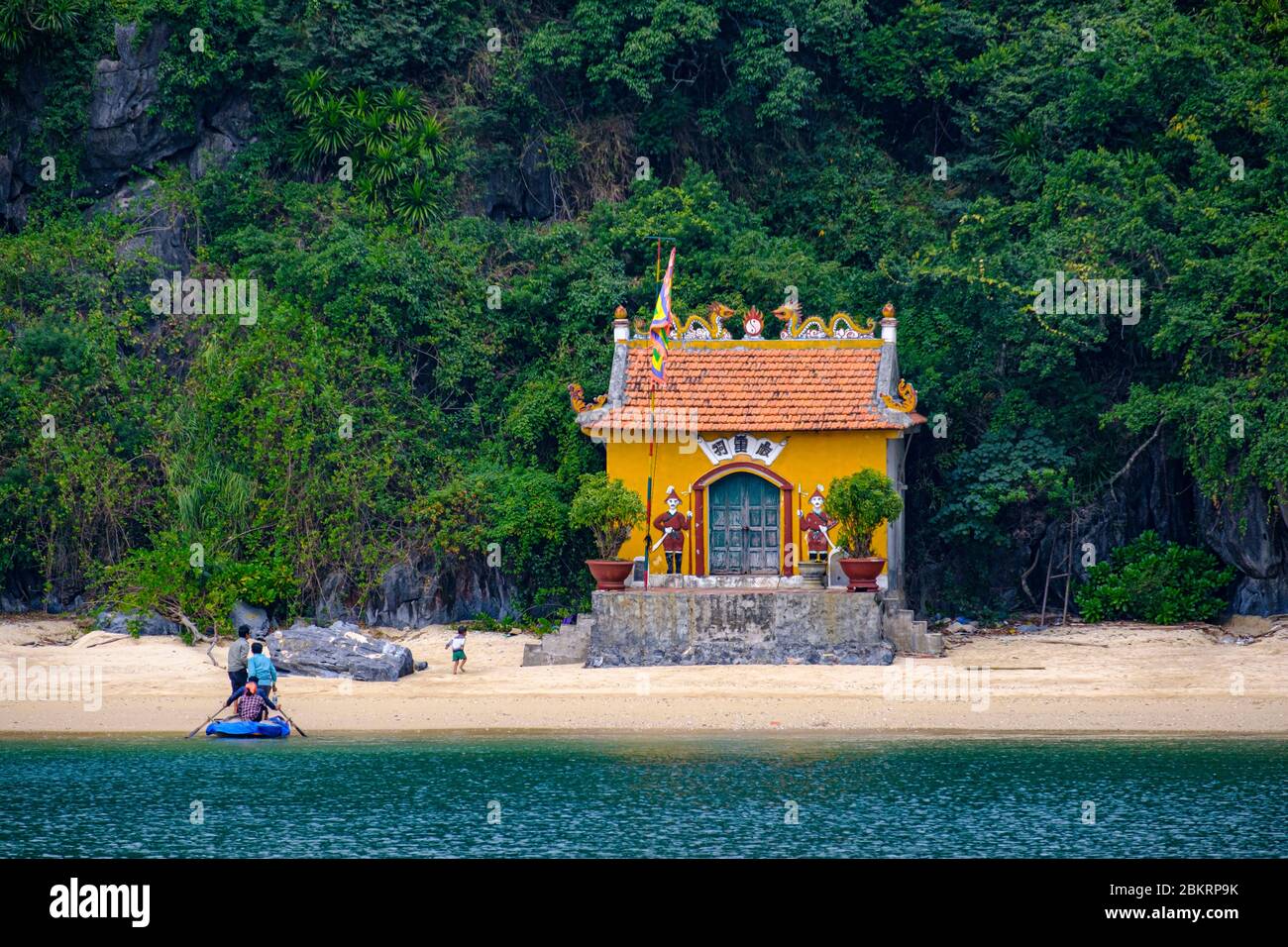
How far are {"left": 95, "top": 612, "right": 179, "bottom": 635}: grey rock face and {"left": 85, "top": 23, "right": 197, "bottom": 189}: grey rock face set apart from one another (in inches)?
394

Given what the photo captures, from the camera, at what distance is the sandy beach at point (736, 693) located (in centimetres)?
2212

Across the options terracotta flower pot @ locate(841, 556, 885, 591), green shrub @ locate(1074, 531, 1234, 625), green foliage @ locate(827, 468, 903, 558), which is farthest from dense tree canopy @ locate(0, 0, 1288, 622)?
terracotta flower pot @ locate(841, 556, 885, 591)

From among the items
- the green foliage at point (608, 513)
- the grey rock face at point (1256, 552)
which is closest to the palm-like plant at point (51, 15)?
the green foliage at point (608, 513)

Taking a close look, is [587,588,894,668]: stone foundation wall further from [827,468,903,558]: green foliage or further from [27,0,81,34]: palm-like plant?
[27,0,81,34]: palm-like plant

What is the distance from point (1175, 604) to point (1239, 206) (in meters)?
6.40

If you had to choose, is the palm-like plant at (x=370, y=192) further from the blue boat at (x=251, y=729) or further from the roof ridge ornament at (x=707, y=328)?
the blue boat at (x=251, y=729)

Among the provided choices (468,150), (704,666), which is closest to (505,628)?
(704,666)

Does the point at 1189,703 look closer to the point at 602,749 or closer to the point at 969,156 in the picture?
A: the point at 602,749

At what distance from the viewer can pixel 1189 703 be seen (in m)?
22.6

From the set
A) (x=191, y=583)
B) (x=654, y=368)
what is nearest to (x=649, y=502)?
(x=654, y=368)

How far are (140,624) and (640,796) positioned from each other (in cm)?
1115

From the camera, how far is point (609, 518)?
83.6 feet

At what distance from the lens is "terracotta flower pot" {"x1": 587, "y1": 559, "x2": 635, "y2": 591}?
82.2 ft

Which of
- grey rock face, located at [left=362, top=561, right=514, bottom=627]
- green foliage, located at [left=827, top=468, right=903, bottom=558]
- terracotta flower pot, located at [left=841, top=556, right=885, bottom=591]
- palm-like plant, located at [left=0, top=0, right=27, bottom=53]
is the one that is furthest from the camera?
palm-like plant, located at [left=0, top=0, right=27, bottom=53]
